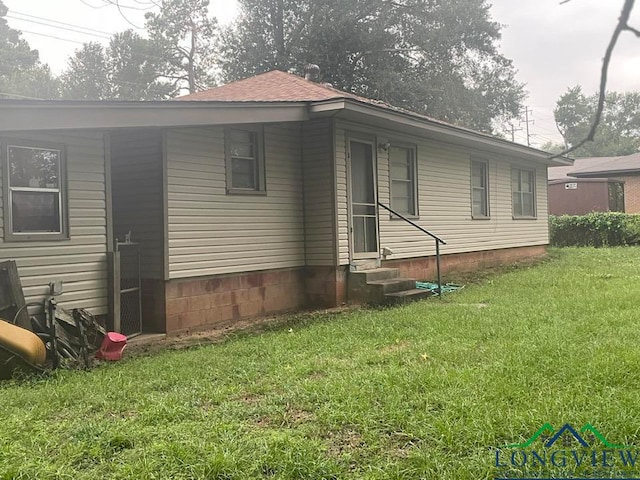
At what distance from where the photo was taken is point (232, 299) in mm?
8477

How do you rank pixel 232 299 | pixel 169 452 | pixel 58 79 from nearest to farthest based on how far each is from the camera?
pixel 169 452 < pixel 232 299 < pixel 58 79

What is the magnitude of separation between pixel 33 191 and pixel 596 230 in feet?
62.1

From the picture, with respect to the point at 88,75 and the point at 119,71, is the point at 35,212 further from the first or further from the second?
the point at 88,75

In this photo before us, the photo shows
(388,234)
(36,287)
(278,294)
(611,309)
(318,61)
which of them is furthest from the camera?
(318,61)

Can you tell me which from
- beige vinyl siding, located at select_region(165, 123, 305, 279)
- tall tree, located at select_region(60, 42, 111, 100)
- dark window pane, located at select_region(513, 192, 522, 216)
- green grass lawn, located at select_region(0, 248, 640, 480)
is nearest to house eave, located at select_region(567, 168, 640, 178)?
dark window pane, located at select_region(513, 192, 522, 216)

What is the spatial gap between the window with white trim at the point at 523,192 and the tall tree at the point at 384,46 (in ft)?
33.7

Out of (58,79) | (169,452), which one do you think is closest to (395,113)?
(169,452)

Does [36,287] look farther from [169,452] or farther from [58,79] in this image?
[58,79]

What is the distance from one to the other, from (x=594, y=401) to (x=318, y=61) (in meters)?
23.4

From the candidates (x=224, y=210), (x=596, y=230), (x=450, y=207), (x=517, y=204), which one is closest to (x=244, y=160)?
(x=224, y=210)

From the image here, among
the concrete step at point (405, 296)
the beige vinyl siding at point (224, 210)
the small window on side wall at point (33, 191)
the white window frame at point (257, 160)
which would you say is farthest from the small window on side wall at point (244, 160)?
the concrete step at point (405, 296)

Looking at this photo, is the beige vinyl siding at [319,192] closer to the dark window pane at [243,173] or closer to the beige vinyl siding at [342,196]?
the beige vinyl siding at [342,196]

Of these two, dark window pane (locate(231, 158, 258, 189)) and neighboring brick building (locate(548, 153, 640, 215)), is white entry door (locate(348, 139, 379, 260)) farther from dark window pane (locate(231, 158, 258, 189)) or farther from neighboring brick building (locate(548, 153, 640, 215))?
neighboring brick building (locate(548, 153, 640, 215))

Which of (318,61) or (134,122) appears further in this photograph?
(318,61)
